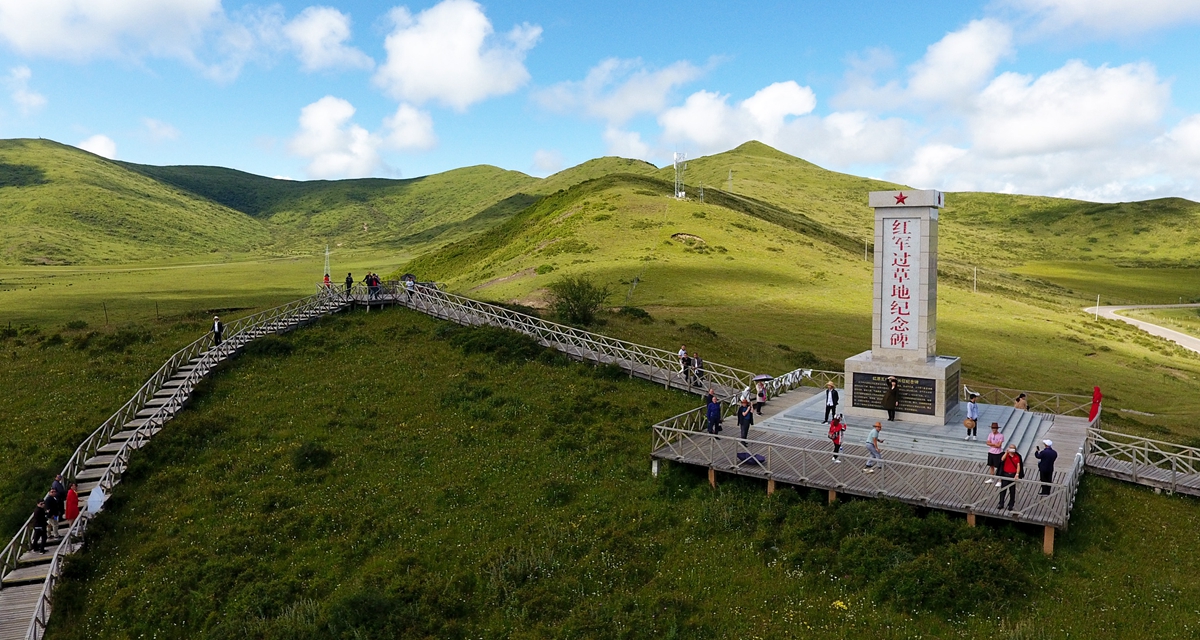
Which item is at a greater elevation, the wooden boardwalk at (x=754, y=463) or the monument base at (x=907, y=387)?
the monument base at (x=907, y=387)

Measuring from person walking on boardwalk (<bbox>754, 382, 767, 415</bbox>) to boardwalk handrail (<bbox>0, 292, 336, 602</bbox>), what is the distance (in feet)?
69.9

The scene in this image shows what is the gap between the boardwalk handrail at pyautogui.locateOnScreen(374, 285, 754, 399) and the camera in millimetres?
31938

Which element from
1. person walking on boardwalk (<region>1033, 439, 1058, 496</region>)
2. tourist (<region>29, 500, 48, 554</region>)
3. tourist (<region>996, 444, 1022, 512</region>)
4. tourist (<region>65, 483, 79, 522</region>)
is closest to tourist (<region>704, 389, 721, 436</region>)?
tourist (<region>996, 444, 1022, 512</region>)

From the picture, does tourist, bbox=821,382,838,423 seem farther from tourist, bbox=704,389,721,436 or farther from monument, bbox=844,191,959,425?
tourist, bbox=704,389,721,436

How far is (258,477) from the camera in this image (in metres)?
23.8

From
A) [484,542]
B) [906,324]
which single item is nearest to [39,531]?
[484,542]

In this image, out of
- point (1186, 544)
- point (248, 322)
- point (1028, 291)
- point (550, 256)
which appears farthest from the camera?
point (1028, 291)

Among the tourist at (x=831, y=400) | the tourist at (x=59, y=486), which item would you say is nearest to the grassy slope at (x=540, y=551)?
the tourist at (x=59, y=486)

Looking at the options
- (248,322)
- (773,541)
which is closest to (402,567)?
(773,541)

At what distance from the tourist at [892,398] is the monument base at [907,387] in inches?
6.8

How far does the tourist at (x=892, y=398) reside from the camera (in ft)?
83.4

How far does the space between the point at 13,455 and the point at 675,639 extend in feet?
78.1

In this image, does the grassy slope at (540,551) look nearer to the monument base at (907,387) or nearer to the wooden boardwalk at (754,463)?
the wooden boardwalk at (754,463)

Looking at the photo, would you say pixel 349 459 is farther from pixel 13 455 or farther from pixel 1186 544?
pixel 1186 544
